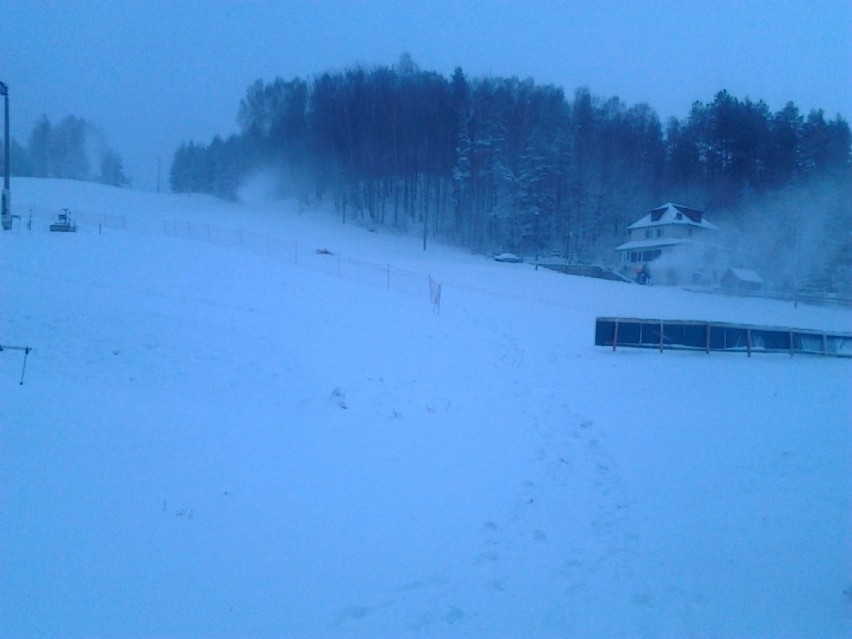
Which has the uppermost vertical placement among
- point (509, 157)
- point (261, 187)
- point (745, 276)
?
point (509, 157)

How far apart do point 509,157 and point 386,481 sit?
210 ft

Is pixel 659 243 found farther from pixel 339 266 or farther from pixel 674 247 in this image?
pixel 339 266

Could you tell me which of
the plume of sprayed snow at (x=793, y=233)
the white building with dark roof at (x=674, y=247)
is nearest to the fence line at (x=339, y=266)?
the white building with dark roof at (x=674, y=247)

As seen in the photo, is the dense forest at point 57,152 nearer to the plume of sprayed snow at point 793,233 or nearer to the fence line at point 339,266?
→ the fence line at point 339,266

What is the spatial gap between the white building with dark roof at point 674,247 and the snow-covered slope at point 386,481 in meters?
37.3

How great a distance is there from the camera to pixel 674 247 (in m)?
52.7

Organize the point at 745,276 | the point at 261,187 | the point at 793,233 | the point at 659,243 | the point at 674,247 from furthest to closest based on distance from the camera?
the point at 261,187, the point at 659,243, the point at 674,247, the point at 793,233, the point at 745,276

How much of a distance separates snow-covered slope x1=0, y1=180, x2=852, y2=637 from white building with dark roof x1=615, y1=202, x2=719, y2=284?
122 ft

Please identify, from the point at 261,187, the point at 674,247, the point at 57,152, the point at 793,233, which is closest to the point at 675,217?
the point at 674,247

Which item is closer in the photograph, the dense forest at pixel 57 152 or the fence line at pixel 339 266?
the fence line at pixel 339 266

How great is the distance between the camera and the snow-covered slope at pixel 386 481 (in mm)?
4582

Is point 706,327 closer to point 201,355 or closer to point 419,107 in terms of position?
point 201,355

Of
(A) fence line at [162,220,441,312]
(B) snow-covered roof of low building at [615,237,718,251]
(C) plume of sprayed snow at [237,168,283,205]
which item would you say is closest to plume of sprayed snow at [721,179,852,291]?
(B) snow-covered roof of low building at [615,237,718,251]

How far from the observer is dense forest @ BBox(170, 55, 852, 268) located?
205ft
